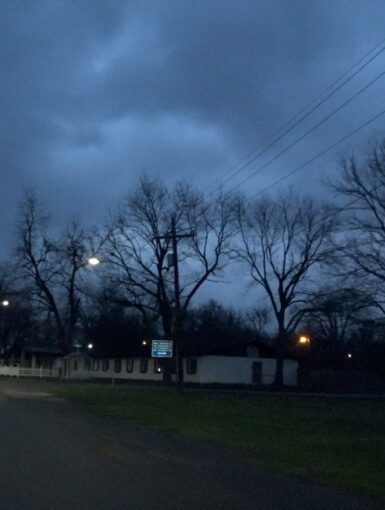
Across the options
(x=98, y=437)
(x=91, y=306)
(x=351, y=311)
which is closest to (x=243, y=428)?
(x=98, y=437)

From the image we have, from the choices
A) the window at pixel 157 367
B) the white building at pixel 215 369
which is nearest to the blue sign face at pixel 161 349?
the white building at pixel 215 369

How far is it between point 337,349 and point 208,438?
59.4m

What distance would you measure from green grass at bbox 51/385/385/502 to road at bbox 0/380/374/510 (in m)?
0.93

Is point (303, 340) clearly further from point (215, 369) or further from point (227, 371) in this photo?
point (215, 369)

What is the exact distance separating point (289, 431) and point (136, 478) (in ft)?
33.3

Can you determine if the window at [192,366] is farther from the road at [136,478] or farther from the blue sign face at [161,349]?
the road at [136,478]

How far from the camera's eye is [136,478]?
12852 mm

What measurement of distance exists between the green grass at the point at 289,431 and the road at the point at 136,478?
3.06 feet

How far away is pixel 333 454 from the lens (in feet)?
55.8

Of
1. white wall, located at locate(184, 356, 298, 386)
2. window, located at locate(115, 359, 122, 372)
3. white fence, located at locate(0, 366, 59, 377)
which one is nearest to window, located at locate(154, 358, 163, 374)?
white wall, located at locate(184, 356, 298, 386)

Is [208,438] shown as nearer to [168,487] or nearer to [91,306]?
[168,487]

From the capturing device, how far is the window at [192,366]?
231 ft

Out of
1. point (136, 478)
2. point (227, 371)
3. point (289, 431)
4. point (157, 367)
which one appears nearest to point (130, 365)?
point (157, 367)

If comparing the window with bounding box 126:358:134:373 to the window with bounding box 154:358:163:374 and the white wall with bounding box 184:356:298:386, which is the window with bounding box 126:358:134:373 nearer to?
the window with bounding box 154:358:163:374
